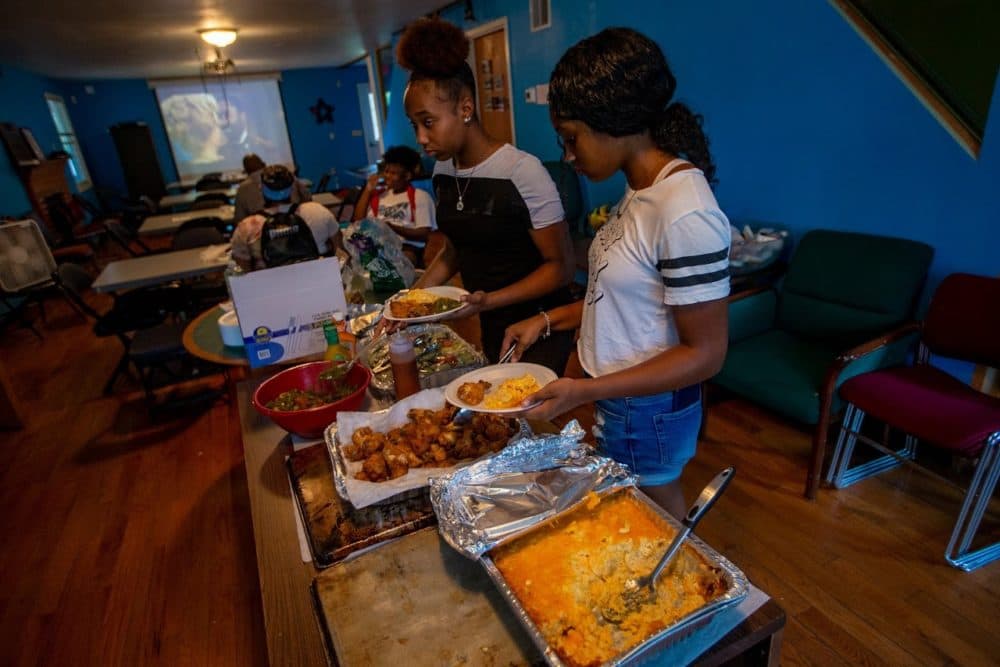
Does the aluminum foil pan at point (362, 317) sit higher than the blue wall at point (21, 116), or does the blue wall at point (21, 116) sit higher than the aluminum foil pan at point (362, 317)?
the blue wall at point (21, 116)

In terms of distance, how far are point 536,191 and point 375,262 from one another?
901 mm

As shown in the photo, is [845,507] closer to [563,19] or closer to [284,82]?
[563,19]

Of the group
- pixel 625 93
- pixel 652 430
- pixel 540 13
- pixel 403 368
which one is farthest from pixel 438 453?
pixel 540 13

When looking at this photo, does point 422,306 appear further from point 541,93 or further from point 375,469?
point 541,93

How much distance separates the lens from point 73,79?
9.35 m

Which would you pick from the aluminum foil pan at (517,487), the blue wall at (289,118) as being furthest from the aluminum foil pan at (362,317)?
the blue wall at (289,118)

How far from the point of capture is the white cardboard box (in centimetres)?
153

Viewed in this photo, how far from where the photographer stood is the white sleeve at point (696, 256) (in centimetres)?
85

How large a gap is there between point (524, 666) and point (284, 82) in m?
12.5

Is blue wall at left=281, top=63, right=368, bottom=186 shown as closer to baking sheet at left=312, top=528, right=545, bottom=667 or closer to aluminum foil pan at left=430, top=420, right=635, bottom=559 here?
aluminum foil pan at left=430, top=420, right=635, bottom=559

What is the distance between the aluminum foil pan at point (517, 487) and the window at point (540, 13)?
3.97 meters

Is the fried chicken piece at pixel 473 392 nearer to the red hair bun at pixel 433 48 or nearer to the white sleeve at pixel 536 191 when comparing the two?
the white sleeve at pixel 536 191

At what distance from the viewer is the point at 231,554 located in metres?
2.15

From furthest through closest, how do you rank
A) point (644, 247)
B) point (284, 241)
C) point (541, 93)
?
point (541, 93)
point (284, 241)
point (644, 247)
